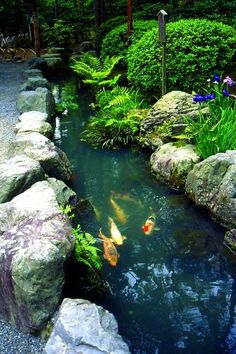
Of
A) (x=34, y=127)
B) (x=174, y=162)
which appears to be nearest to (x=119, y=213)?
(x=174, y=162)

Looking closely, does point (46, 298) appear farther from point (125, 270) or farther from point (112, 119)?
point (112, 119)

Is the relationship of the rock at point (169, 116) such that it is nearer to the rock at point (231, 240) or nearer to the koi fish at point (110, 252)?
the rock at point (231, 240)

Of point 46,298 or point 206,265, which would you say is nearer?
point 46,298

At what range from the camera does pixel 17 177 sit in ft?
16.3

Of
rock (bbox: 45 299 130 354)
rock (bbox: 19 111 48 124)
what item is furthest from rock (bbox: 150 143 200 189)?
rock (bbox: 45 299 130 354)

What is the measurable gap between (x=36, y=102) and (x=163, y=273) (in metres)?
6.42

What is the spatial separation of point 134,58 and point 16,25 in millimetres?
14216

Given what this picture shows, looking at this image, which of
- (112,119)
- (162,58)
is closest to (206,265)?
(112,119)

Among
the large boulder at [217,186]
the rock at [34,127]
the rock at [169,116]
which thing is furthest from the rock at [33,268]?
the rock at [169,116]

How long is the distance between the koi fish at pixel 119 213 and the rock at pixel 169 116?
2.04 m

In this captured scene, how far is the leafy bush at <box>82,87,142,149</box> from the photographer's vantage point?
336 inches

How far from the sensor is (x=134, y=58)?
9398mm

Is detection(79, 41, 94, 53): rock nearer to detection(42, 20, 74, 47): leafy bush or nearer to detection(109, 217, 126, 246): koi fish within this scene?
detection(42, 20, 74, 47): leafy bush

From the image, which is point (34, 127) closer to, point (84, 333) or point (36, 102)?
point (36, 102)
